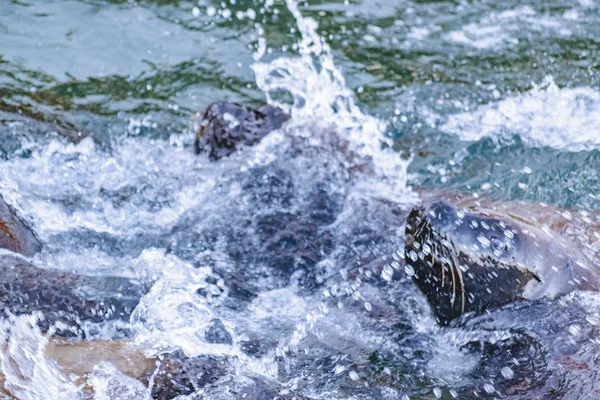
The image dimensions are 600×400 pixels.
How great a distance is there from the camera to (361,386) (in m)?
3.16

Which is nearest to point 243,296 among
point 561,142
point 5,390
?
point 5,390

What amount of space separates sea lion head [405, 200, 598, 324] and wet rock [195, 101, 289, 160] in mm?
1832

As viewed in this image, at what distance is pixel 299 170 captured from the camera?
15.6 ft

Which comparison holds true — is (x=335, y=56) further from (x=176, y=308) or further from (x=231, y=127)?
(x=176, y=308)

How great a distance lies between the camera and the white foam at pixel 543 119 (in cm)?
516

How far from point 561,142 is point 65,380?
364 cm

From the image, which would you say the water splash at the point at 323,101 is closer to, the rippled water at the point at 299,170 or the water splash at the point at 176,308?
the rippled water at the point at 299,170

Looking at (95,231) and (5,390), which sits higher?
(5,390)

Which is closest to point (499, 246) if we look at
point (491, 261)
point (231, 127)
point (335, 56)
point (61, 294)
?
point (491, 261)

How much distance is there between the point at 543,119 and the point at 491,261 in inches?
95.5

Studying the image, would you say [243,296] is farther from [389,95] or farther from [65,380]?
[389,95]

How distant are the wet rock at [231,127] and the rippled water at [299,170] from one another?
102 millimetres

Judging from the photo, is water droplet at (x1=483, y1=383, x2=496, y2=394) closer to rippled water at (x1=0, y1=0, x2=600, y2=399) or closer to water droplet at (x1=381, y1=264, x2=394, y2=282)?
rippled water at (x1=0, y1=0, x2=600, y2=399)

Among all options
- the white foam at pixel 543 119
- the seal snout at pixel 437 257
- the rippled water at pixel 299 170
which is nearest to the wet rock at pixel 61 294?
the rippled water at pixel 299 170
